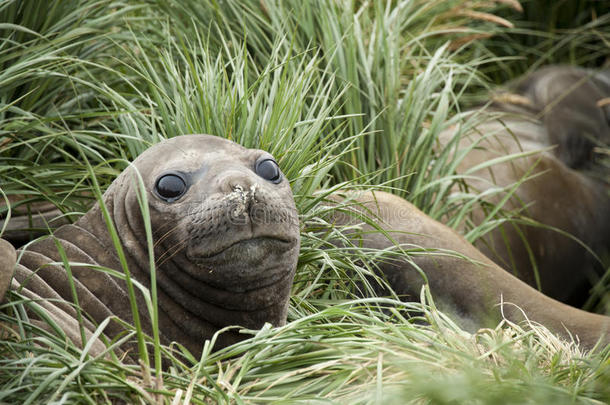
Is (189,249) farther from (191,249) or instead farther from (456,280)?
(456,280)

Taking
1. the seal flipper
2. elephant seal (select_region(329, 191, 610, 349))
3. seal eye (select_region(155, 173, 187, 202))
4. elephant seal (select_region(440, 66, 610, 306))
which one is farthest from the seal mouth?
elephant seal (select_region(440, 66, 610, 306))

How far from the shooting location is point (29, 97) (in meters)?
3.94

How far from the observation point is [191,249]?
2646 millimetres

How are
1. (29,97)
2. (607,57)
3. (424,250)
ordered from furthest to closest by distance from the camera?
(607,57)
(29,97)
(424,250)

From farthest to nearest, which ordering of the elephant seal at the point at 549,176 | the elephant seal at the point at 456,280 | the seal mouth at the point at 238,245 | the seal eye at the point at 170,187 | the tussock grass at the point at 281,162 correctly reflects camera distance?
the elephant seal at the point at 549,176 < the elephant seal at the point at 456,280 < the seal eye at the point at 170,187 < the seal mouth at the point at 238,245 < the tussock grass at the point at 281,162

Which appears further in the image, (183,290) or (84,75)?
(84,75)

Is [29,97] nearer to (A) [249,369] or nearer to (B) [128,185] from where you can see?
(B) [128,185]

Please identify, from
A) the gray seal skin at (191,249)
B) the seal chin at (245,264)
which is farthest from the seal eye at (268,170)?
the seal chin at (245,264)

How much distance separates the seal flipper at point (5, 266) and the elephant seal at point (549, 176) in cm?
269

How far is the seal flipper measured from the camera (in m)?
2.38

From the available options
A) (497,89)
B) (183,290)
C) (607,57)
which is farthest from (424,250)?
(607,57)

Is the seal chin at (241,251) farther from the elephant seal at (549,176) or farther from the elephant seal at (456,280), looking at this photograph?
the elephant seal at (549,176)

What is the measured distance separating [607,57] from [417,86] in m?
3.70

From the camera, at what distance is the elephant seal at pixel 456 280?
3.72 meters
